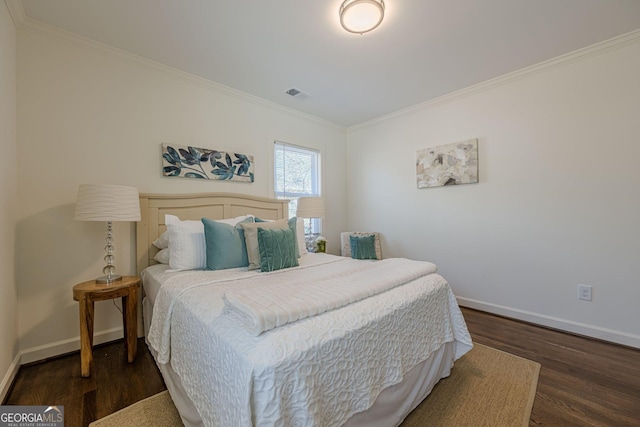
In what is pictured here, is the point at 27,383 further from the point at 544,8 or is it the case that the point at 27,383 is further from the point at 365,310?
the point at 544,8

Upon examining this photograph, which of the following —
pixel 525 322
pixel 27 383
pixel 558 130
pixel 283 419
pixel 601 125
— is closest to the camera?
pixel 283 419

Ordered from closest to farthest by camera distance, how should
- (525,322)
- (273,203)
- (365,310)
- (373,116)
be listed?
(365,310) → (525,322) → (273,203) → (373,116)

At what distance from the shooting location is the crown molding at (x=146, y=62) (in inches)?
76.8

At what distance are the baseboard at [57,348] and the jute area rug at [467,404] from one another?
1.03 m

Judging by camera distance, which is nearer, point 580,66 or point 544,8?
point 544,8

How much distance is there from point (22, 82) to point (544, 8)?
3780 millimetres

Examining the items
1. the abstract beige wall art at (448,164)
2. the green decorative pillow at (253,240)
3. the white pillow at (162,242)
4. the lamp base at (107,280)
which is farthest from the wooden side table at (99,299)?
the abstract beige wall art at (448,164)

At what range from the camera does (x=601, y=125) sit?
2260mm

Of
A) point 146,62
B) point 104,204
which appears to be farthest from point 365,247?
point 146,62

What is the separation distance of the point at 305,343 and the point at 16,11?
2.85 meters

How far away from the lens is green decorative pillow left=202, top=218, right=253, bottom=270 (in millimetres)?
2037

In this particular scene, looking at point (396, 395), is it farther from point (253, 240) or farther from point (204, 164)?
point (204, 164)

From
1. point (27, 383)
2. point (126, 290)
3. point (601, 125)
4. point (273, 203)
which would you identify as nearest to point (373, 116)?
point (273, 203)

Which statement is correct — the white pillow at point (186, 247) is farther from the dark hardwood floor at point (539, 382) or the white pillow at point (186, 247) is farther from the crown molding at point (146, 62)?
Result: the crown molding at point (146, 62)
